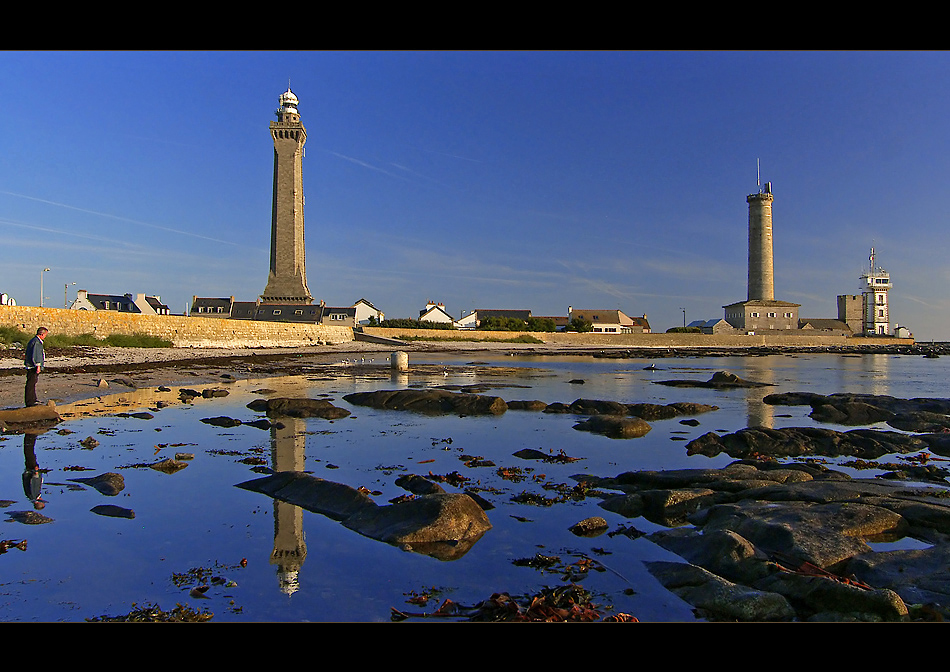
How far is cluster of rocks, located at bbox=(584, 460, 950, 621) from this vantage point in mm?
4996

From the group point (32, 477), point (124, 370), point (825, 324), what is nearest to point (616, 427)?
point (32, 477)

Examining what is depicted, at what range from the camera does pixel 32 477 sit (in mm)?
8719

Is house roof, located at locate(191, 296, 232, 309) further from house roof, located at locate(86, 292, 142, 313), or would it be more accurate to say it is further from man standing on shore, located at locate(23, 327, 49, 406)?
man standing on shore, located at locate(23, 327, 49, 406)

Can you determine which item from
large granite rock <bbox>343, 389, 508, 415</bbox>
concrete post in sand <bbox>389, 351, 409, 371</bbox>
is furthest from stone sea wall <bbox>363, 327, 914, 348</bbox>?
large granite rock <bbox>343, 389, 508, 415</bbox>

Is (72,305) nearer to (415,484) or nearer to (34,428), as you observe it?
(34,428)

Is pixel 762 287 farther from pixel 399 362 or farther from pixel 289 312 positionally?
pixel 399 362

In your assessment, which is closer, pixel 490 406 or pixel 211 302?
pixel 490 406

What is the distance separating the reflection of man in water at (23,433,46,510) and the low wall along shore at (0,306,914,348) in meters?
21.4

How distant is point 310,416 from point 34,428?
5740mm

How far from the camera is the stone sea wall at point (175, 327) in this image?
28922 mm

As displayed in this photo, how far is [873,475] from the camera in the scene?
1023cm

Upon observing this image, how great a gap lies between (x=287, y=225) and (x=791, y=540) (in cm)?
7965

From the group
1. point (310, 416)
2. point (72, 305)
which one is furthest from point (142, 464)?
point (72, 305)
